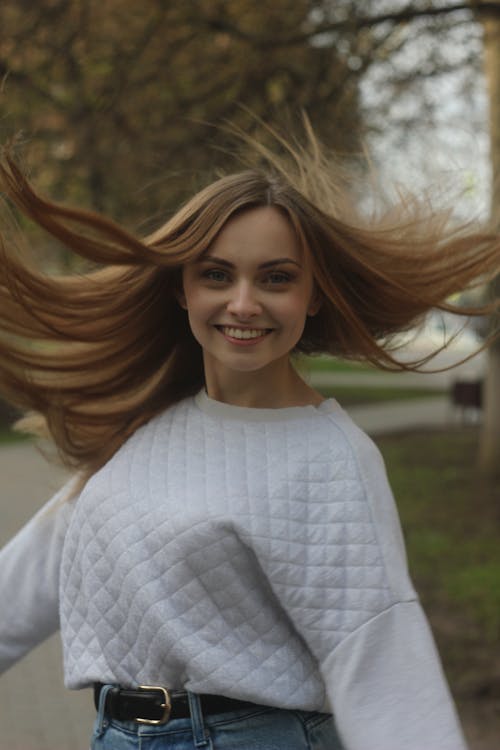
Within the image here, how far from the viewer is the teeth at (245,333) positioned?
6.55 feet

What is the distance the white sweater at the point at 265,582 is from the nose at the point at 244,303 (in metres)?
0.20

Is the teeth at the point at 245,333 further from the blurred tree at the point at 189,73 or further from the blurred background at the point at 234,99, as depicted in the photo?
the blurred tree at the point at 189,73

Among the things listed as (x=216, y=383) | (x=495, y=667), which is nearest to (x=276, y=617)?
(x=216, y=383)

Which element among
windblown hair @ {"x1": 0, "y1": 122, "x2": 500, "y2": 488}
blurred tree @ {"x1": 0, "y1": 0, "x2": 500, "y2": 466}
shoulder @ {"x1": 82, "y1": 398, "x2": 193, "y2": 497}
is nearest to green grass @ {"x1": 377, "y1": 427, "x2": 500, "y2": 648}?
blurred tree @ {"x1": 0, "y1": 0, "x2": 500, "y2": 466}

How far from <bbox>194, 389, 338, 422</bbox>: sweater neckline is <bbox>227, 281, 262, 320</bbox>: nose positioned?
0.61 feet

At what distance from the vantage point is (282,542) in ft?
6.05

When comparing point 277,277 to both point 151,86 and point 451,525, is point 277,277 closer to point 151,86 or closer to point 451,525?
point 151,86

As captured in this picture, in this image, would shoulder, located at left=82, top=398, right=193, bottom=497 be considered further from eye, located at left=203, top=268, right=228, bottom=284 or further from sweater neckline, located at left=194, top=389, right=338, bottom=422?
eye, located at left=203, top=268, right=228, bottom=284

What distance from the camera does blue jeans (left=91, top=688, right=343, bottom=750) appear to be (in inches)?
74.4

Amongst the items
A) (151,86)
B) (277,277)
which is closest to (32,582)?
(277,277)

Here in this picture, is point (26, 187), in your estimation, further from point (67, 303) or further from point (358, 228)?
point (358, 228)

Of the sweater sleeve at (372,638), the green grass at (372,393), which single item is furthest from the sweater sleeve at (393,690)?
the green grass at (372,393)

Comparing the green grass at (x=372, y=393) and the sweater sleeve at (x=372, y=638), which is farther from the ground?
the green grass at (x=372, y=393)

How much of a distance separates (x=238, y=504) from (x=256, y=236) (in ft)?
1.50
